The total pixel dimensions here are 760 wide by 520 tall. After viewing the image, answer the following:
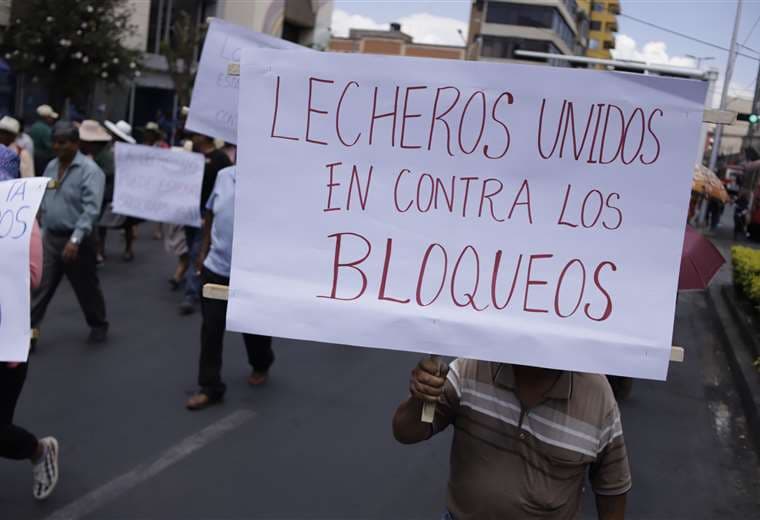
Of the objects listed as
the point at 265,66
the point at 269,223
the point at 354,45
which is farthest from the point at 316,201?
the point at 354,45

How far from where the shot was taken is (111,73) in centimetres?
2206

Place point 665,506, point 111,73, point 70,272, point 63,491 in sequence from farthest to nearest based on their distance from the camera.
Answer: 1. point 111,73
2. point 70,272
3. point 665,506
4. point 63,491

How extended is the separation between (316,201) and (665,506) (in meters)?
3.41

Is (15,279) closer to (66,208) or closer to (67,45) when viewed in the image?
(66,208)

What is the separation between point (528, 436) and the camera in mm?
2275

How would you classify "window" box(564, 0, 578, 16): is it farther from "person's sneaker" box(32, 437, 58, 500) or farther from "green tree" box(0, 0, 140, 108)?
"person's sneaker" box(32, 437, 58, 500)

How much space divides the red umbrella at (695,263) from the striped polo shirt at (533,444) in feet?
10.0

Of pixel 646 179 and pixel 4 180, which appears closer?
pixel 646 179

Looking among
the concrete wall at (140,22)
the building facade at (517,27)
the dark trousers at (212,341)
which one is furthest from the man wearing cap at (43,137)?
the building facade at (517,27)

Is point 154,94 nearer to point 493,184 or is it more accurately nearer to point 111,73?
point 111,73

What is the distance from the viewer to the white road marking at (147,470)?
13.4 ft

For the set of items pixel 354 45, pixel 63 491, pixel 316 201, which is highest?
pixel 354 45

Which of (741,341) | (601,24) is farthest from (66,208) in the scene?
(601,24)

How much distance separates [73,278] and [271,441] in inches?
105
